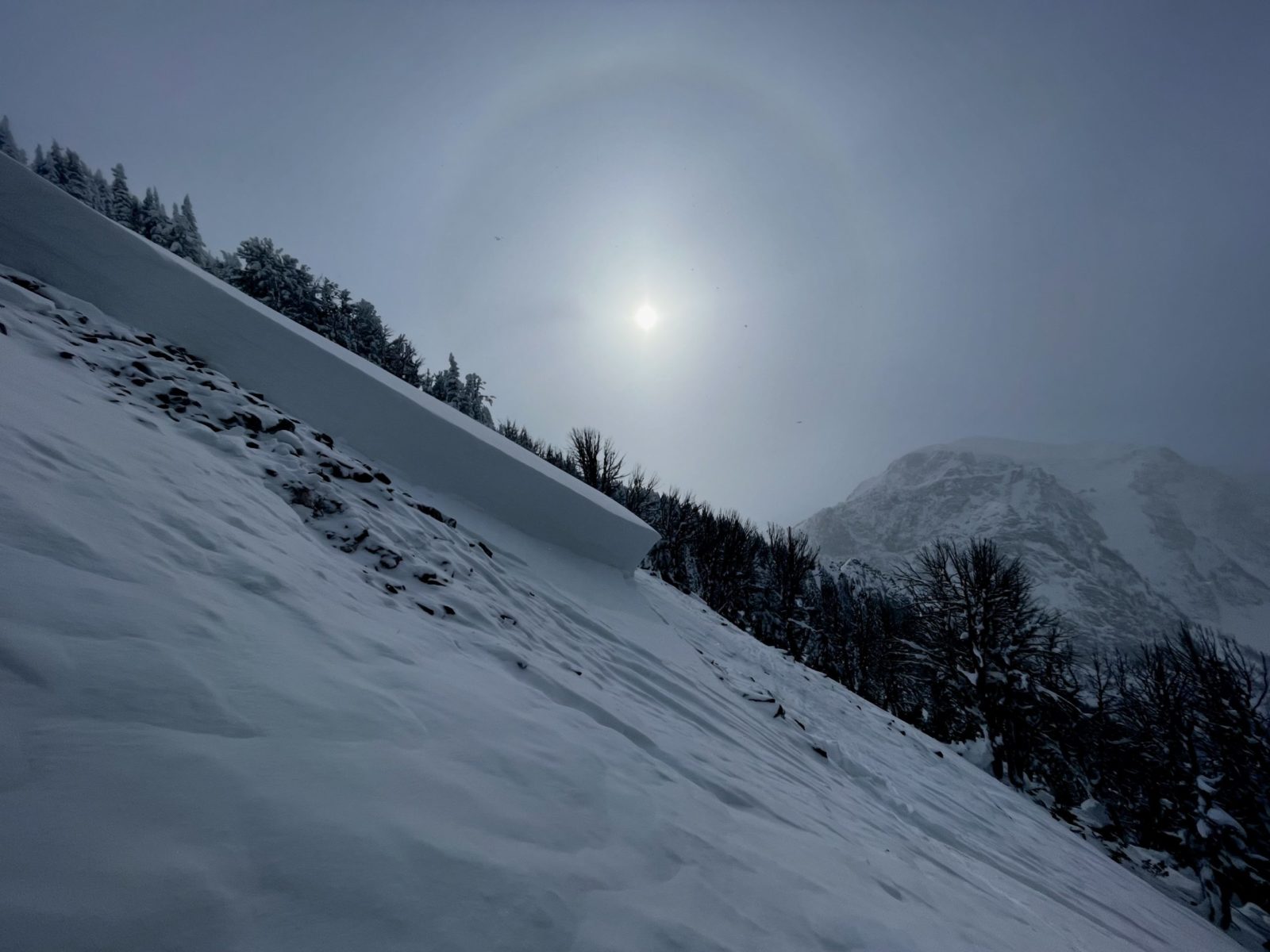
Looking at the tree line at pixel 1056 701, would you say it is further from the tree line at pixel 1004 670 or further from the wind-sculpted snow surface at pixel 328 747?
the wind-sculpted snow surface at pixel 328 747

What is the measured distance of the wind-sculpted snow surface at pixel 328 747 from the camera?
0.96 meters

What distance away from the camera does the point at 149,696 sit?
48.4 inches

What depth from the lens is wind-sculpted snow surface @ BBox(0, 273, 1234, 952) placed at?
37.8 inches

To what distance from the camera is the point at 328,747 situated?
139 cm

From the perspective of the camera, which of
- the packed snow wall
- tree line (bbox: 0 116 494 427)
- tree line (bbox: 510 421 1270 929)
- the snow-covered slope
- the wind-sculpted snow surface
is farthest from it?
the snow-covered slope

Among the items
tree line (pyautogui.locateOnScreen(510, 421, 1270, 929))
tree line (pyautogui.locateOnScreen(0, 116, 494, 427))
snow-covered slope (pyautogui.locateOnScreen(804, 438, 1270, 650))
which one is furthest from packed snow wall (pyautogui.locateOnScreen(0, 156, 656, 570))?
snow-covered slope (pyautogui.locateOnScreen(804, 438, 1270, 650))

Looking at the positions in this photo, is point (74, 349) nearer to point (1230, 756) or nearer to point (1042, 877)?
point (1042, 877)

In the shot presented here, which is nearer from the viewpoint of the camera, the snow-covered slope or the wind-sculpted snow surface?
the wind-sculpted snow surface

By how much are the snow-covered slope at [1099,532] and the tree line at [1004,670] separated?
120074 mm

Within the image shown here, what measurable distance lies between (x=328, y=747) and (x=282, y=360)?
17.5 ft

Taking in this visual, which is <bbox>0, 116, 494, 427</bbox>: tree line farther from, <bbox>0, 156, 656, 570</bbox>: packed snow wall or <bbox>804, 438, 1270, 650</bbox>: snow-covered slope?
<bbox>804, 438, 1270, 650</bbox>: snow-covered slope

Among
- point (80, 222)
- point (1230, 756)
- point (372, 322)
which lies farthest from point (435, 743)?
point (372, 322)

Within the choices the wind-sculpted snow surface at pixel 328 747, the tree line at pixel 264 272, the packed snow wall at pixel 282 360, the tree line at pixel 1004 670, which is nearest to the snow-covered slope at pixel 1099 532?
the tree line at pixel 1004 670

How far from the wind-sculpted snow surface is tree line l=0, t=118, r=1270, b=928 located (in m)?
10.7
